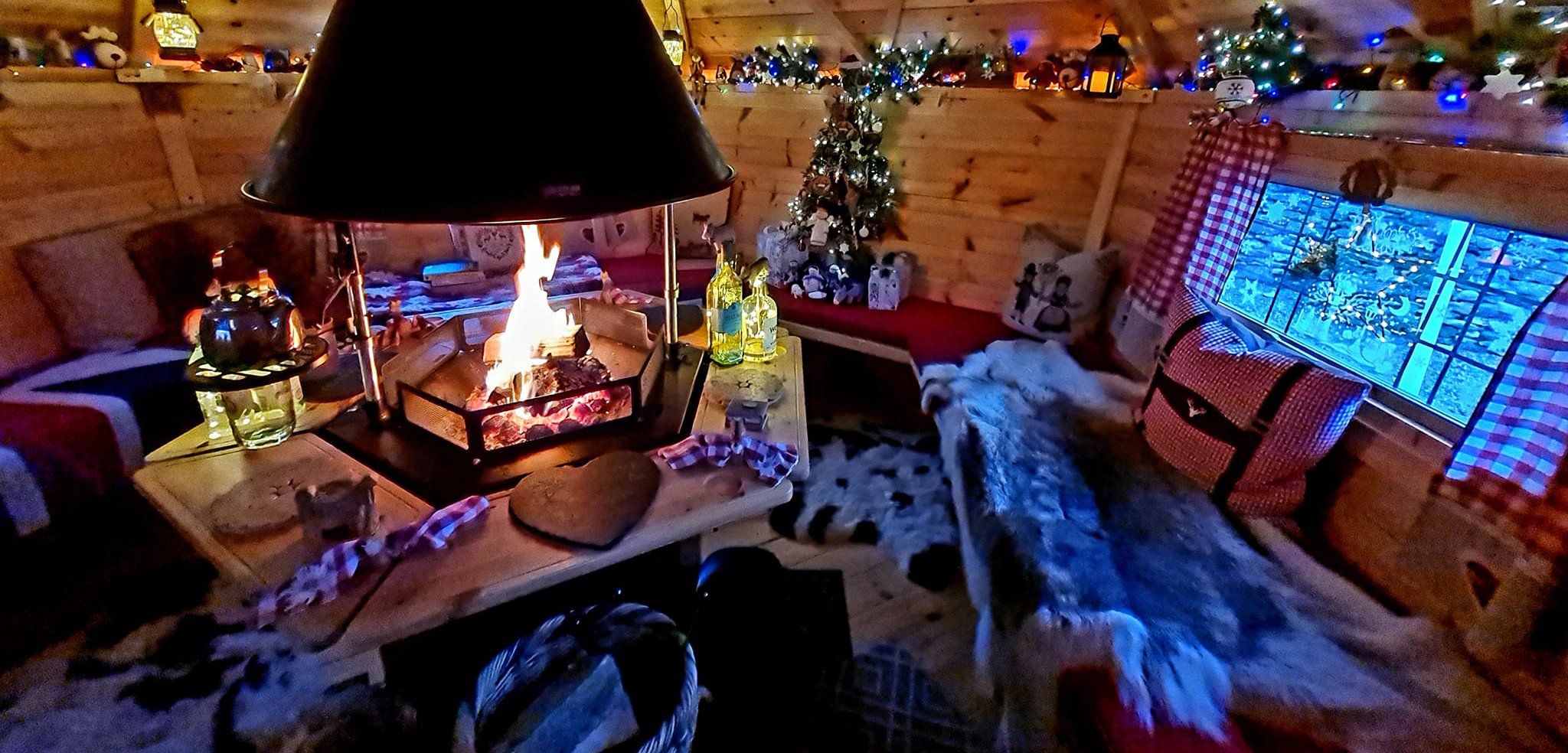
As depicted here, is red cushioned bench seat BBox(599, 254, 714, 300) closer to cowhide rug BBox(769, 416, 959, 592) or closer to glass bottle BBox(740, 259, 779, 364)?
cowhide rug BBox(769, 416, 959, 592)

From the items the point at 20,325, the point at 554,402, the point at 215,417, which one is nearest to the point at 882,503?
the point at 554,402

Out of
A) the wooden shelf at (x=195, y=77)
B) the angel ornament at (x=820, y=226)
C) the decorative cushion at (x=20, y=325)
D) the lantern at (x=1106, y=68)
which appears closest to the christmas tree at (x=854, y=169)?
the angel ornament at (x=820, y=226)

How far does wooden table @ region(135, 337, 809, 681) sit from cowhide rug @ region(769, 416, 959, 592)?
785mm

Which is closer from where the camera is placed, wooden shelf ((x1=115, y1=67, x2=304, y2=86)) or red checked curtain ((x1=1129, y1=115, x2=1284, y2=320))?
red checked curtain ((x1=1129, y1=115, x2=1284, y2=320))

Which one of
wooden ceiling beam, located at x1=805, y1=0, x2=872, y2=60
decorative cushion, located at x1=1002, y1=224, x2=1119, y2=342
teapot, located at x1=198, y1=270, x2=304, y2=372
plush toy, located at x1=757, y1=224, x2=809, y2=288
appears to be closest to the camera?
teapot, located at x1=198, y1=270, x2=304, y2=372

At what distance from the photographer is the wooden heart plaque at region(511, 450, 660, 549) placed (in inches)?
49.9

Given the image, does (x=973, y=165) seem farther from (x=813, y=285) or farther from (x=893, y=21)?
(x=813, y=285)

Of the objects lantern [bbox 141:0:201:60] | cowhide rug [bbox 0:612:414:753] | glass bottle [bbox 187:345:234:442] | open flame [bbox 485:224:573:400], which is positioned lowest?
cowhide rug [bbox 0:612:414:753]

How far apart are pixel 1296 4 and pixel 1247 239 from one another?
26.4 inches

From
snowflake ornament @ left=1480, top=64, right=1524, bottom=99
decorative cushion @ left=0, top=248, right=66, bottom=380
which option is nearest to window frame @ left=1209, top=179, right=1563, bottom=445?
snowflake ornament @ left=1480, top=64, right=1524, bottom=99

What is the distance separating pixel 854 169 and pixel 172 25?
2704 mm

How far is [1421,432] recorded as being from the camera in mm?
1478

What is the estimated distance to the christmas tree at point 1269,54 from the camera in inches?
74.9

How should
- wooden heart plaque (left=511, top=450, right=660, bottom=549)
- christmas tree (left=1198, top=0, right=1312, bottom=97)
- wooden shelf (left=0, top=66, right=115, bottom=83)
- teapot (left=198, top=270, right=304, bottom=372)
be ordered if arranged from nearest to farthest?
wooden heart plaque (left=511, top=450, right=660, bottom=549) < teapot (left=198, top=270, right=304, bottom=372) < christmas tree (left=1198, top=0, right=1312, bottom=97) < wooden shelf (left=0, top=66, right=115, bottom=83)
